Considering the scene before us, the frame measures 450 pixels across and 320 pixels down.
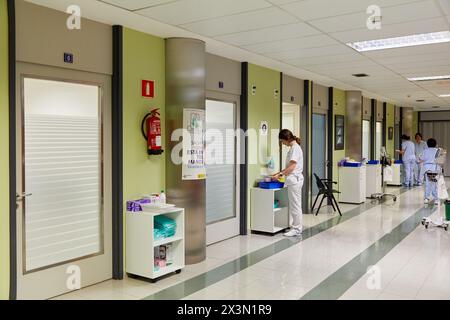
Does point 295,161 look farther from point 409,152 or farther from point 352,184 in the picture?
point 409,152

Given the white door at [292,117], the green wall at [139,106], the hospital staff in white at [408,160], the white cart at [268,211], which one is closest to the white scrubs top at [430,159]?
→ the white door at [292,117]

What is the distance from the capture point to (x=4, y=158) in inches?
132

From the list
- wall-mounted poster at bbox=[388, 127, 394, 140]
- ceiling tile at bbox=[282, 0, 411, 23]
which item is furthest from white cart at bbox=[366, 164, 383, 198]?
ceiling tile at bbox=[282, 0, 411, 23]

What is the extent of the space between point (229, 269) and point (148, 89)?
2229 millimetres

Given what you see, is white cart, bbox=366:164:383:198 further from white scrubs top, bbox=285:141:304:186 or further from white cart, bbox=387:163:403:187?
white scrubs top, bbox=285:141:304:186

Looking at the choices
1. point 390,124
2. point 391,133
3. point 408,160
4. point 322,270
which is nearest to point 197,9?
point 322,270

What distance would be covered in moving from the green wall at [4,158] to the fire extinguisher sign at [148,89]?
1.50 meters

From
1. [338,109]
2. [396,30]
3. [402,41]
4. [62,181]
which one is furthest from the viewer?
[338,109]

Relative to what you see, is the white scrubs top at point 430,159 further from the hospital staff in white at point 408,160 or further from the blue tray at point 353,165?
the hospital staff in white at point 408,160

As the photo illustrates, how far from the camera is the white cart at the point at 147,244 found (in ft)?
13.8

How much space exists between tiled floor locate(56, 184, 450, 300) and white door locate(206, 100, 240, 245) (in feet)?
0.83

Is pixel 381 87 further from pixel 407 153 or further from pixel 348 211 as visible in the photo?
pixel 407 153

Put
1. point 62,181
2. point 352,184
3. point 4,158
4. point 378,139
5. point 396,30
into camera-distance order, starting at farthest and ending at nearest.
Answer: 1. point 378,139
2. point 352,184
3. point 396,30
4. point 62,181
5. point 4,158

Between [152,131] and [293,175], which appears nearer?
[152,131]
